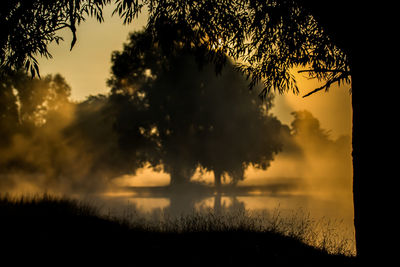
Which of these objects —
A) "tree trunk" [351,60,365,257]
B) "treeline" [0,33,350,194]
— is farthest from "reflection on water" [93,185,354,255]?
"tree trunk" [351,60,365,257]

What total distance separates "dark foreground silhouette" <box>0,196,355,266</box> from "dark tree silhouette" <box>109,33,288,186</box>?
746 inches

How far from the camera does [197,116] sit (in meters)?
27.4

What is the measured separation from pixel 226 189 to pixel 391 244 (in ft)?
125

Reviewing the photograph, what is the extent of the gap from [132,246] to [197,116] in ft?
69.1

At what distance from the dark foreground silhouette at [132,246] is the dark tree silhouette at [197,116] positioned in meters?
19.0

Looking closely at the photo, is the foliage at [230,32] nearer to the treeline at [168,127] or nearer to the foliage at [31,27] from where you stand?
the foliage at [31,27]

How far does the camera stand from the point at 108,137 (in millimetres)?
38125

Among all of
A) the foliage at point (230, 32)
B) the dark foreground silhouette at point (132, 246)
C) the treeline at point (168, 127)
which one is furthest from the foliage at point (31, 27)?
the treeline at point (168, 127)

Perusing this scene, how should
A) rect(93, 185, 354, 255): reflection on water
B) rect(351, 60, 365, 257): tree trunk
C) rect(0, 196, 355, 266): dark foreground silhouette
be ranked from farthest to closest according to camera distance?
rect(93, 185, 354, 255): reflection on water
rect(0, 196, 355, 266): dark foreground silhouette
rect(351, 60, 365, 257): tree trunk

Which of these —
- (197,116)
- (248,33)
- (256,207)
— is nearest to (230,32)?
(248,33)

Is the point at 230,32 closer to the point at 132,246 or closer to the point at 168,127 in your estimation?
the point at 132,246

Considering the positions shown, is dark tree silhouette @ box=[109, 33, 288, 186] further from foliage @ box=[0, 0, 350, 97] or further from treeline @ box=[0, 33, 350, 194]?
foliage @ box=[0, 0, 350, 97]

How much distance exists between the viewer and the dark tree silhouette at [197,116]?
2733 centimetres

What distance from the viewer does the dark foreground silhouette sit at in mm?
5746
